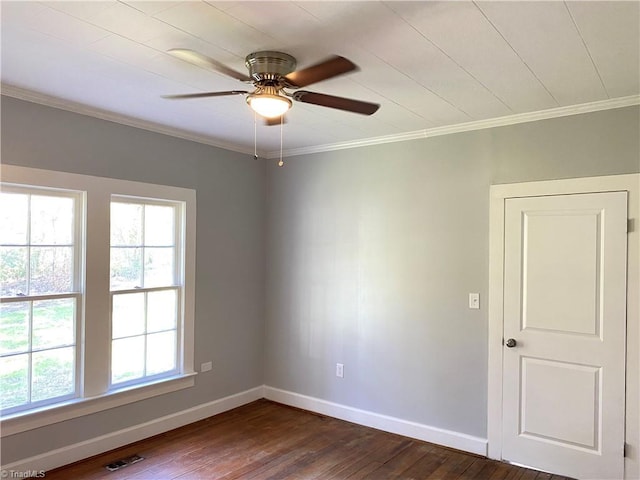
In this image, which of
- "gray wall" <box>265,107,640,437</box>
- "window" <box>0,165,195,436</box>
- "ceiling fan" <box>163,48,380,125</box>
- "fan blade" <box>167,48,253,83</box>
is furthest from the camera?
"gray wall" <box>265,107,640,437</box>

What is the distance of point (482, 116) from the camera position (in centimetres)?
322

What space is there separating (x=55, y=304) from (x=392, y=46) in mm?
2726

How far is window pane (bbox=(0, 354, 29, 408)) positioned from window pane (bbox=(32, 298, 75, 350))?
13cm

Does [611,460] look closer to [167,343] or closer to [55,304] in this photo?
[167,343]

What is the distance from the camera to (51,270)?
307cm

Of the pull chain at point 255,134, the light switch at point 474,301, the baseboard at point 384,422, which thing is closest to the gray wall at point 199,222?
the pull chain at point 255,134

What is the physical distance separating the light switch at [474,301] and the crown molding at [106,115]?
8.10ft

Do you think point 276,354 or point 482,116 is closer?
point 482,116

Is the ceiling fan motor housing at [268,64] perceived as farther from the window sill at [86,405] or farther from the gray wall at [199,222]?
the window sill at [86,405]

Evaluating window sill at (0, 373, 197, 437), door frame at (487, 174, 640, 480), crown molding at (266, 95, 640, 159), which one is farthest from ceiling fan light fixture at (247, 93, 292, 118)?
window sill at (0, 373, 197, 437)

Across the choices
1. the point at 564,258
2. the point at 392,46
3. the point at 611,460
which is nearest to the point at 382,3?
the point at 392,46


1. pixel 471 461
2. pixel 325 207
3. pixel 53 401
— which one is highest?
pixel 325 207

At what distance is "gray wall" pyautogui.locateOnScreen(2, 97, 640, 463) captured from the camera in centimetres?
306

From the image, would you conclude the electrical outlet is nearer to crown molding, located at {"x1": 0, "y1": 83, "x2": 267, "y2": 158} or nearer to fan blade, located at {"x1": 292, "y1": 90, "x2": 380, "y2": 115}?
crown molding, located at {"x1": 0, "y1": 83, "x2": 267, "y2": 158}
